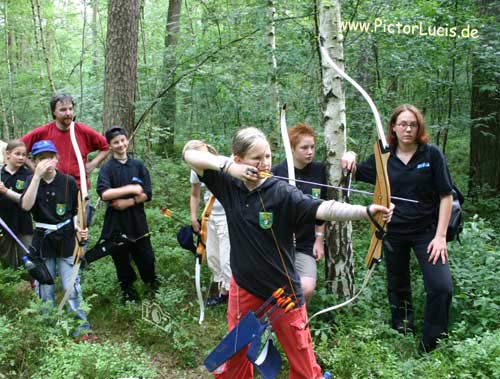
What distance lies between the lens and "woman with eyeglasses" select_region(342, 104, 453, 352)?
10.9 ft

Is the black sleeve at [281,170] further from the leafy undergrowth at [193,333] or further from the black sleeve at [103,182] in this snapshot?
the black sleeve at [103,182]

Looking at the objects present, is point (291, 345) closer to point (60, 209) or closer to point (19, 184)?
point (60, 209)

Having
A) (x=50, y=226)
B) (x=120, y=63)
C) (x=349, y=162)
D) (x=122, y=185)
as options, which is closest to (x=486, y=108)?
(x=349, y=162)

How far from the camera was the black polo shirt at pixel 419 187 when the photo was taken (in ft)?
11.0

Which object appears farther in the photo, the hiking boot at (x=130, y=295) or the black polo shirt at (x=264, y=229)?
the hiking boot at (x=130, y=295)

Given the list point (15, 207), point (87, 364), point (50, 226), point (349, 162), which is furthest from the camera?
point (15, 207)

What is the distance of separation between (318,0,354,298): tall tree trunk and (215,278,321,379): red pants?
1.40 m

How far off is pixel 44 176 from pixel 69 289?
97 cm

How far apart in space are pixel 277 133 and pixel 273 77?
2.91 ft

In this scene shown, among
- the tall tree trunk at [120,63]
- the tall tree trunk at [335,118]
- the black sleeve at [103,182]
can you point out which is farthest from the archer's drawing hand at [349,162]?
the tall tree trunk at [120,63]

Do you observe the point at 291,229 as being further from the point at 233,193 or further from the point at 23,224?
the point at 23,224

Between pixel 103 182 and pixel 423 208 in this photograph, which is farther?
pixel 103 182

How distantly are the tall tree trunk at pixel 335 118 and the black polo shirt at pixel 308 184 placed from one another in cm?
9

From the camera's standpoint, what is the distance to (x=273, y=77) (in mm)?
7094
